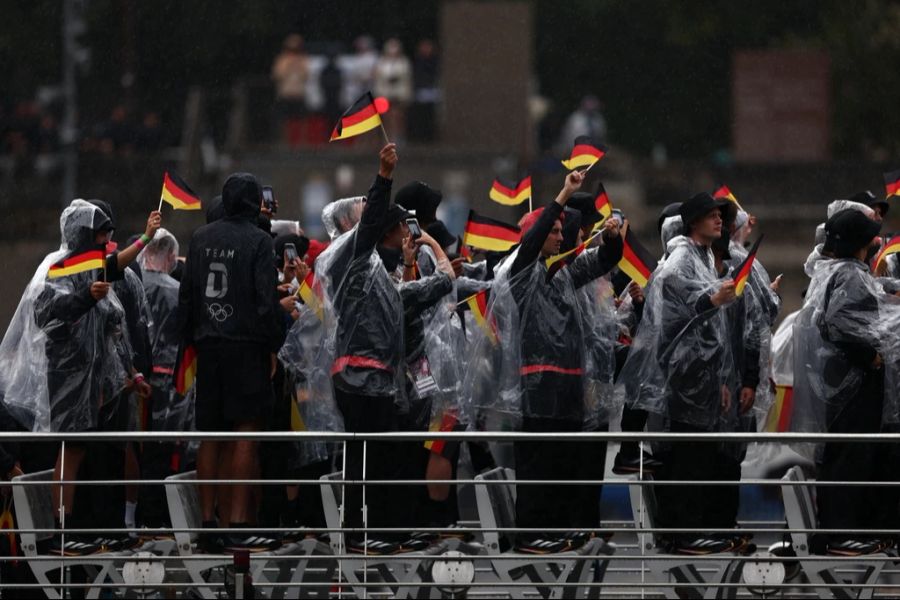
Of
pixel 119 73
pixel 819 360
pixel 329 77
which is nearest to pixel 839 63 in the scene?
pixel 329 77

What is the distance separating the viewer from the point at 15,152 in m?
28.0

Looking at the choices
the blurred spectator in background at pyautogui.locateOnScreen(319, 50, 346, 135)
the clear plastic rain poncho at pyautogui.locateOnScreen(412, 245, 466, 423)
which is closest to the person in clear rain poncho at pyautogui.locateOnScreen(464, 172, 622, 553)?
the clear plastic rain poncho at pyautogui.locateOnScreen(412, 245, 466, 423)

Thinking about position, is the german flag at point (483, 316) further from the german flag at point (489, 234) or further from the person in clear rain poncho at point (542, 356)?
the german flag at point (489, 234)

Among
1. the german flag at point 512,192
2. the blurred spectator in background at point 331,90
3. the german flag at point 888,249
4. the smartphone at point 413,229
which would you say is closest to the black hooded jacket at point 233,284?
the smartphone at point 413,229

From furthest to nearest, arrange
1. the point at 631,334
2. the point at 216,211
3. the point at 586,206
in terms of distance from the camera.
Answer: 1. the point at 586,206
2. the point at 631,334
3. the point at 216,211

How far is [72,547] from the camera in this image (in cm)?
1042

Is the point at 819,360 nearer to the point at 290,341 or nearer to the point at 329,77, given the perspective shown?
the point at 290,341

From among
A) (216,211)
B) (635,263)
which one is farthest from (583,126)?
(635,263)

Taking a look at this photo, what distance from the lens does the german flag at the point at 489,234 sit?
35.6 feet

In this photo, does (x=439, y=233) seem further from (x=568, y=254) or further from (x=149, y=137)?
(x=149, y=137)

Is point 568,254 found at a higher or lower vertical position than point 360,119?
lower

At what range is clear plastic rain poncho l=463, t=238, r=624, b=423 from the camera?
10.6 meters

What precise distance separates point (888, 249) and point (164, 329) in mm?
3761

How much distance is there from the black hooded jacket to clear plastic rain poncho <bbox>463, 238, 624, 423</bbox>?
105 cm
